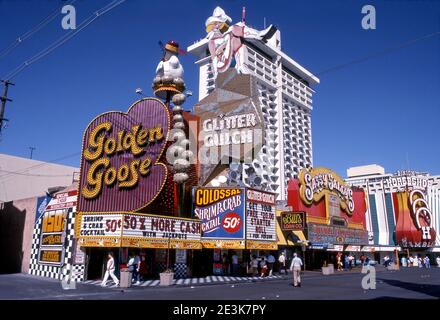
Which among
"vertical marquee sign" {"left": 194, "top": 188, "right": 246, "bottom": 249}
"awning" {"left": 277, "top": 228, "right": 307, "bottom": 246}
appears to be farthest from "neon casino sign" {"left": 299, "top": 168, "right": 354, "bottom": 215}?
"vertical marquee sign" {"left": 194, "top": 188, "right": 246, "bottom": 249}

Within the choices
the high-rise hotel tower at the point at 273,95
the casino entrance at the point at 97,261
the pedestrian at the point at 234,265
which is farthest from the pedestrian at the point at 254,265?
the high-rise hotel tower at the point at 273,95

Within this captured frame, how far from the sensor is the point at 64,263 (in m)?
24.1

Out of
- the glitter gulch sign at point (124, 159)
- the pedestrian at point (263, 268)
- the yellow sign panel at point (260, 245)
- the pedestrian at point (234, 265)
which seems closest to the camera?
the glitter gulch sign at point (124, 159)

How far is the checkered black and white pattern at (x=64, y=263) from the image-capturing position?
23.2 meters

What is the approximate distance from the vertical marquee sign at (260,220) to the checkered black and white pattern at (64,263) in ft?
38.2

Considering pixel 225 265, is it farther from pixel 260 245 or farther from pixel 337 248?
pixel 337 248

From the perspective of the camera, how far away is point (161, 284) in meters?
21.2

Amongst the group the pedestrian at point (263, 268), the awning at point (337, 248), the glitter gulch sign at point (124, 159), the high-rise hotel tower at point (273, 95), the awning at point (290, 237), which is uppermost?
the high-rise hotel tower at point (273, 95)

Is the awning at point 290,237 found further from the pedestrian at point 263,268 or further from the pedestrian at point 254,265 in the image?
the pedestrian at point 254,265

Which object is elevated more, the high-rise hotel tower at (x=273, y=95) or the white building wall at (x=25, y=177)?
the high-rise hotel tower at (x=273, y=95)

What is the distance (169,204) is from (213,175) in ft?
20.7
